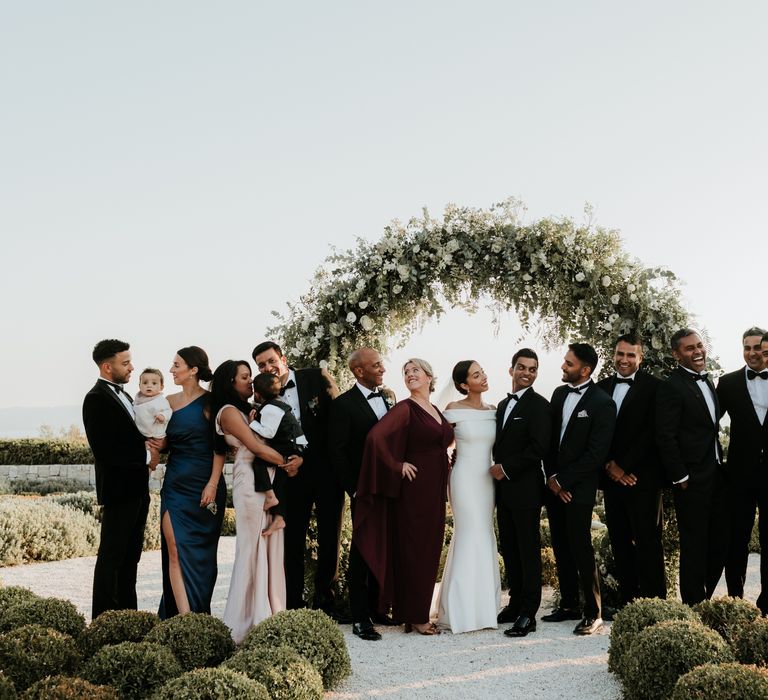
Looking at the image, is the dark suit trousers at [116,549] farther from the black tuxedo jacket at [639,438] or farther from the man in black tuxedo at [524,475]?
the black tuxedo jacket at [639,438]

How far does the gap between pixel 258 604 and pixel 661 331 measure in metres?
4.72

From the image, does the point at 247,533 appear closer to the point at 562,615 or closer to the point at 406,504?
the point at 406,504

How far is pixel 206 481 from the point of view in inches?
243

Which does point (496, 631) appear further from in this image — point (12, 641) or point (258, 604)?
point (12, 641)

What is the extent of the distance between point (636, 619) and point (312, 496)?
9.78 feet

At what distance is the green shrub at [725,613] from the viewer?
5.39 metres

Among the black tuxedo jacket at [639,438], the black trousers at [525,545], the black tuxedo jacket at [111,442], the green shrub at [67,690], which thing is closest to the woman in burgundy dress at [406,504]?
the black trousers at [525,545]

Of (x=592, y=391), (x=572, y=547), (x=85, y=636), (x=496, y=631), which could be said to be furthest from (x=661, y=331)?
(x=85, y=636)

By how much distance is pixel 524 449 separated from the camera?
672 centimetres

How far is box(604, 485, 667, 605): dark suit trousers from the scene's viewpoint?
674 centimetres

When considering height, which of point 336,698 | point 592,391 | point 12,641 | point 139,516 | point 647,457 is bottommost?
point 336,698

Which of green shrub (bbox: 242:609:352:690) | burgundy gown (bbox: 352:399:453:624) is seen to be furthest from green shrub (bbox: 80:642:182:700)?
burgundy gown (bbox: 352:399:453:624)

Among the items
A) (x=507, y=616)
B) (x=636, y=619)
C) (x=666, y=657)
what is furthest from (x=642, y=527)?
(x=666, y=657)

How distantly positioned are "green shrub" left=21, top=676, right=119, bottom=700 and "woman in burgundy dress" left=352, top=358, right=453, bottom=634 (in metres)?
2.68
